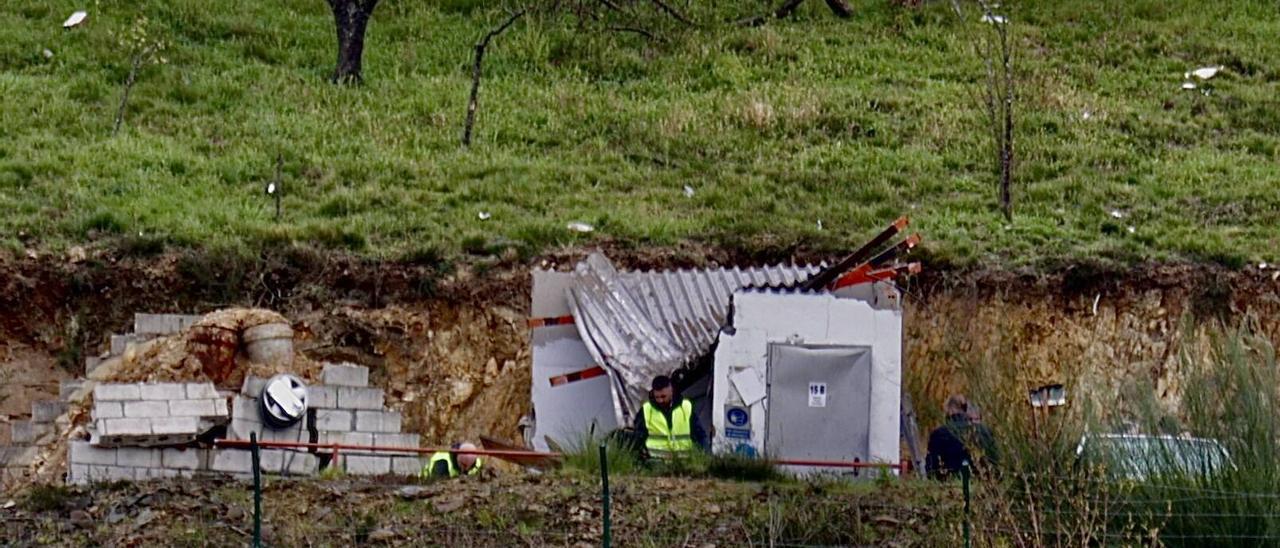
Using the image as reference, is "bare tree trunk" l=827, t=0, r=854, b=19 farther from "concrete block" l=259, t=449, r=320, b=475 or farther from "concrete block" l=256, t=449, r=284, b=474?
"concrete block" l=256, t=449, r=284, b=474

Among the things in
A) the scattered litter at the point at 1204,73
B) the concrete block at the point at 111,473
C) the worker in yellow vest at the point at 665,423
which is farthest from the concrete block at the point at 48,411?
the scattered litter at the point at 1204,73

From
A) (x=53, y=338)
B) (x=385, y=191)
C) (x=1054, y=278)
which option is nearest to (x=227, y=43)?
(x=385, y=191)

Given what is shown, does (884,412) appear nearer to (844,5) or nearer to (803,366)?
(803,366)

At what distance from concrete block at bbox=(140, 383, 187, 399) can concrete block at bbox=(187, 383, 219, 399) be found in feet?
0.12

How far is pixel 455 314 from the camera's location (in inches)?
741

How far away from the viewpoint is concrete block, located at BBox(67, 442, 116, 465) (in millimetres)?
14242

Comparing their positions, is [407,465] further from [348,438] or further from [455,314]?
[455,314]

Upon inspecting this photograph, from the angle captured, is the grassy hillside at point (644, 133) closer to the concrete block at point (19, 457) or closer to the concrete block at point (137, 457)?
the concrete block at point (19, 457)

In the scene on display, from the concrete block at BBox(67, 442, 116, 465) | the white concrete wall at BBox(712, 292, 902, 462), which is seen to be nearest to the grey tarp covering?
the white concrete wall at BBox(712, 292, 902, 462)

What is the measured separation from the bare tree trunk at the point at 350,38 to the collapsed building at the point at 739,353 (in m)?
A: 9.37

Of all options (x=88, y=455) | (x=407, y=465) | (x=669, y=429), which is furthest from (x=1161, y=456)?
(x=88, y=455)

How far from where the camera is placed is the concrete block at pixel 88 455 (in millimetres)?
14242

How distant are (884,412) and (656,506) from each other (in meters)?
3.41

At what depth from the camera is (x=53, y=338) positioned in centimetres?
1867
